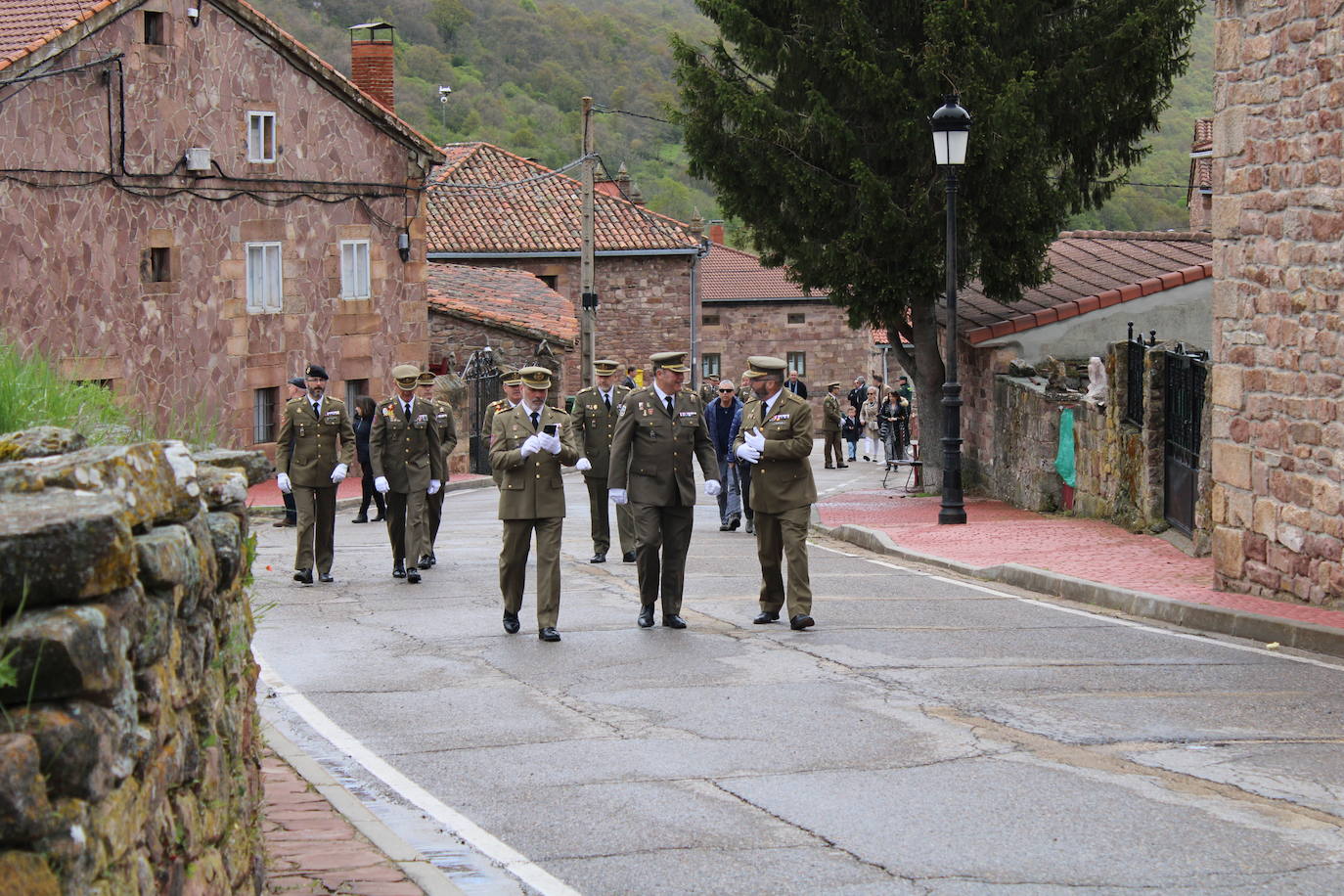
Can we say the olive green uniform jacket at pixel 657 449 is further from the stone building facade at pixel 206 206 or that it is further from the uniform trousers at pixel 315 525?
the stone building facade at pixel 206 206

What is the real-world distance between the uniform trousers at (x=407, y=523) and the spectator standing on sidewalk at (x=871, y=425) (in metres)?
24.5

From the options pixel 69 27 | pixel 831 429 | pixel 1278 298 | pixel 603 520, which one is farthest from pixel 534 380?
pixel 831 429

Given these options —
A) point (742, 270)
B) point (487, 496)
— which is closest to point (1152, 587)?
point (487, 496)

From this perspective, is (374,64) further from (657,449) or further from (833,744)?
(833,744)

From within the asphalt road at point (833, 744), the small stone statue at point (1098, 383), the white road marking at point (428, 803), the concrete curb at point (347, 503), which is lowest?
the concrete curb at point (347, 503)

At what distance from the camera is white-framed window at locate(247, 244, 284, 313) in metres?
30.7

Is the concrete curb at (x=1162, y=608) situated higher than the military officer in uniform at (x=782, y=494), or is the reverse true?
the military officer in uniform at (x=782, y=494)

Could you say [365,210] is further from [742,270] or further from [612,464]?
[742,270]

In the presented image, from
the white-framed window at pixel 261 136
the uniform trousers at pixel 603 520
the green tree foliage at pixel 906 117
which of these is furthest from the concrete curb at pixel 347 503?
the white-framed window at pixel 261 136

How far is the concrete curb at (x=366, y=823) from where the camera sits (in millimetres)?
6059

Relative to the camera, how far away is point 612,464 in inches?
508

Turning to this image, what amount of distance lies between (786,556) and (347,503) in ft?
50.7

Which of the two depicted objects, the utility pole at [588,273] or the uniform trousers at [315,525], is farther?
the utility pole at [588,273]

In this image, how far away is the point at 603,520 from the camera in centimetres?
1744
